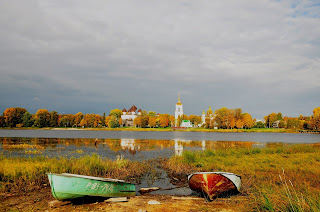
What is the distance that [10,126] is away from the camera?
484ft

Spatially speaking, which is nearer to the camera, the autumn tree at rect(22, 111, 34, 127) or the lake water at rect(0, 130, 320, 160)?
the lake water at rect(0, 130, 320, 160)

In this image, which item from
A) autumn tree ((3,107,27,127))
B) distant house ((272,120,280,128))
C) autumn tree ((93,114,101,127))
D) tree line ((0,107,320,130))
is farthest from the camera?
Answer: distant house ((272,120,280,128))

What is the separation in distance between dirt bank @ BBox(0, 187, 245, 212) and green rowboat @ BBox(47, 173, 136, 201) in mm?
545

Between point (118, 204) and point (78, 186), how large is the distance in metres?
2.11

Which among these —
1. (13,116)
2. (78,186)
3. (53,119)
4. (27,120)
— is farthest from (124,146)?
(13,116)

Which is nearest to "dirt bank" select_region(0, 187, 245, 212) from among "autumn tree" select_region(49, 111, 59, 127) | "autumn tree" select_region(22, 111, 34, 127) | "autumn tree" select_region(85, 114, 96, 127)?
"autumn tree" select_region(22, 111, 34, 127)

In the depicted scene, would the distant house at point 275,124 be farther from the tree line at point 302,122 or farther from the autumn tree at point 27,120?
the autumn tree at point 27,120

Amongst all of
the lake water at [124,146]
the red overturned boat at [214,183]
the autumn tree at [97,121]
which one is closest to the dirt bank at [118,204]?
the red overturned boat at [214,183]

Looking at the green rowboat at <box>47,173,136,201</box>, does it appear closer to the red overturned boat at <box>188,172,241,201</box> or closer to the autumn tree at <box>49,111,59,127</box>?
the red overturned boat at <box>188,172,241,201</box>

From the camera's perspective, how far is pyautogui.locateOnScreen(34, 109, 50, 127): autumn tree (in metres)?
148

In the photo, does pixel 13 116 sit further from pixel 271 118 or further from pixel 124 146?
pixel 271 118

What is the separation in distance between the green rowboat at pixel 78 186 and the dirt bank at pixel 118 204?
55cm

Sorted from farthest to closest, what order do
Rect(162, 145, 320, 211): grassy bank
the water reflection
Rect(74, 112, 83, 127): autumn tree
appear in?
→ Rect(74, 112, 83, 127): autumn tree, the water reflection, Rect(162, 145, 320, 211): grassy bank

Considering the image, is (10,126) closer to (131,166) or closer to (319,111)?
(131,166)
